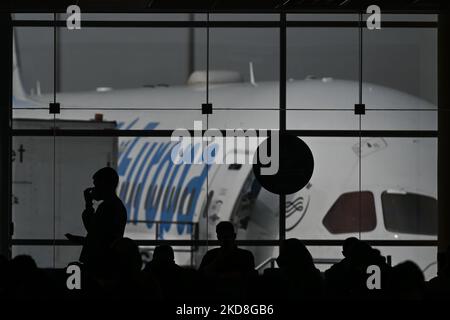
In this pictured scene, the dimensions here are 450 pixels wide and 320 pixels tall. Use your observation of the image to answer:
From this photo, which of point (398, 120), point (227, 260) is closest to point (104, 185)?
point (227, 260)

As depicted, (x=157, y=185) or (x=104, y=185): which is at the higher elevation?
(x=104, y=185)

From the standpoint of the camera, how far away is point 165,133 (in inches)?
528

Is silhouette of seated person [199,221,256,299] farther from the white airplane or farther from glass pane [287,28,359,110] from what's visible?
glass pane [287,28,359,110]

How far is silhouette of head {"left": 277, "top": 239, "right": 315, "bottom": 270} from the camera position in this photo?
798 cm

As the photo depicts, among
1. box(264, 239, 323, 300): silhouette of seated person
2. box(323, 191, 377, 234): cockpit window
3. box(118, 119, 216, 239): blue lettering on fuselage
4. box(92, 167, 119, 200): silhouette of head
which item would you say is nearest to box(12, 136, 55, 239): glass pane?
box(118, 119, 216, 239): blue lettering on fuselage

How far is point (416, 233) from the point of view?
540 inches

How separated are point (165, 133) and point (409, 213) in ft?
10.9

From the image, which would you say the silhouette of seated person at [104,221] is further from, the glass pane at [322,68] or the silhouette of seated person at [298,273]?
the glass pane at [322,68]

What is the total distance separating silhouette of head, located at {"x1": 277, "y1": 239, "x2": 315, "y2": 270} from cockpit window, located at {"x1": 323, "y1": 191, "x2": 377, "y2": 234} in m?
5.74
